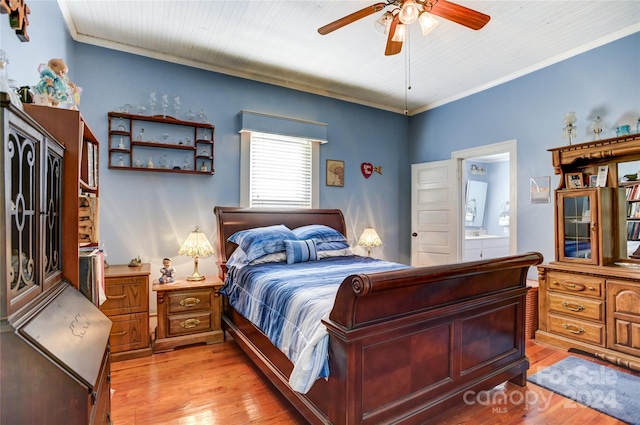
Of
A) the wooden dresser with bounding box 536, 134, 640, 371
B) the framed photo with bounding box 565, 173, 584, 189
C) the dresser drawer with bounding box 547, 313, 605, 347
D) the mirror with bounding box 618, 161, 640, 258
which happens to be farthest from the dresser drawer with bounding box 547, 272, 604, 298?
the framed photo with bounding box 565, 173, 584, 189

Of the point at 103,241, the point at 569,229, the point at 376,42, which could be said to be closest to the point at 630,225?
the point at 569,229

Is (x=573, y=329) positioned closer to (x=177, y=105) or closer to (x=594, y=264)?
(x=594, y=264)

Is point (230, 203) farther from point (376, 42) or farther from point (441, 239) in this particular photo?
point (441, 239)

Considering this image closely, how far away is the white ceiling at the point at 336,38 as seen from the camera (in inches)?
106

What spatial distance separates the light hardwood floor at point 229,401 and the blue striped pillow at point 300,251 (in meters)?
0.98

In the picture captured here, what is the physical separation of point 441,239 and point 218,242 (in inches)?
119

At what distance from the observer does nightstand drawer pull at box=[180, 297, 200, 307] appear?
3.01 metres

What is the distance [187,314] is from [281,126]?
7.71ft

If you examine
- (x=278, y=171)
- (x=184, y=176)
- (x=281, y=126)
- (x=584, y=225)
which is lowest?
(x=584, y=225)

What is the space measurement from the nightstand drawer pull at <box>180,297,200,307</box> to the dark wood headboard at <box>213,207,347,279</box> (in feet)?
1.24

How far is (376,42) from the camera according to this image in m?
3.22

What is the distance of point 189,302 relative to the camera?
3029 mm

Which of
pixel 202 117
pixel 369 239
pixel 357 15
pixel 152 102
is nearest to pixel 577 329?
pixel 369 239

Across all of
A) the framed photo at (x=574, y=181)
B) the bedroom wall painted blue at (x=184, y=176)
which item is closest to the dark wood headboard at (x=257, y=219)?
the bedroom wall painted blue at (x=184, y=176)
